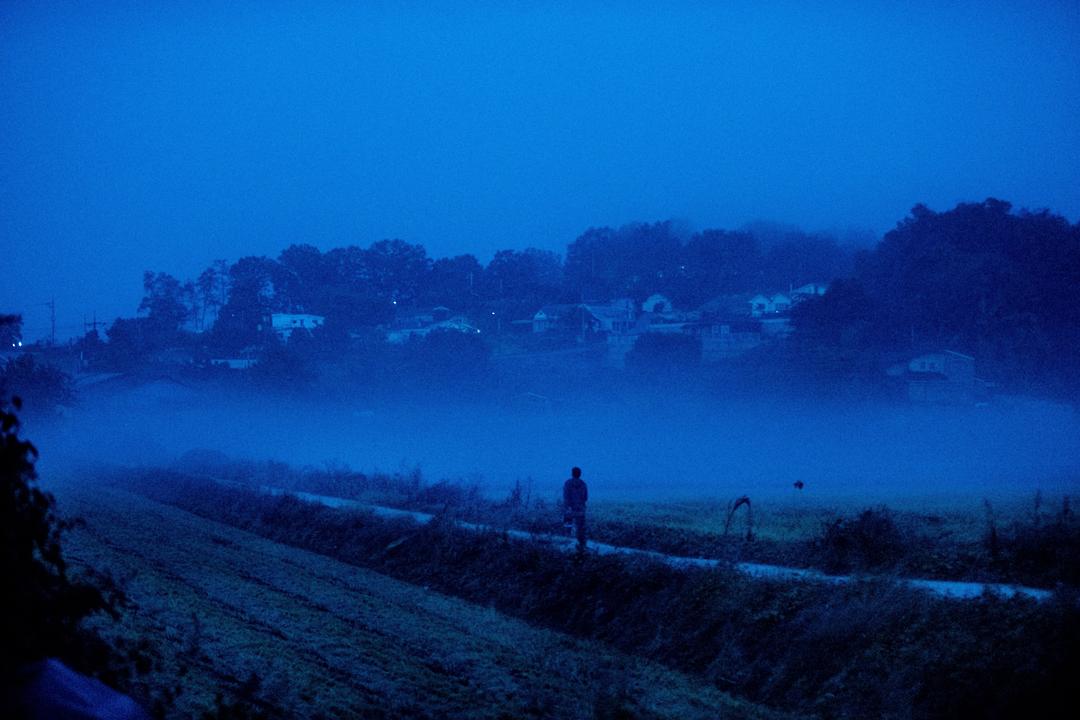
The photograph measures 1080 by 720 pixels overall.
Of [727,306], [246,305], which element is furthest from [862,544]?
[246,305]

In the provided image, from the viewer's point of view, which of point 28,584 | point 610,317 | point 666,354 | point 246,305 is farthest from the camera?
point 246,305

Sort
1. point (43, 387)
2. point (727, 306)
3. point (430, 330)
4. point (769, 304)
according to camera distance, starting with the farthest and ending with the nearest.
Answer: point (769, 304) < point (727, 306) < point (430, 330) < point (43, 387)

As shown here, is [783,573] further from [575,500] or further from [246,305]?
[246,305]

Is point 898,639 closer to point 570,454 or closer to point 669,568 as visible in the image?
point 669,568

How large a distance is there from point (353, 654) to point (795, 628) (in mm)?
6067

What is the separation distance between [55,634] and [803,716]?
823cm

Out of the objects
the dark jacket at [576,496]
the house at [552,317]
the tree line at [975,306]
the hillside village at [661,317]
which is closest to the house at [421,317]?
the hillside village at [661,317]

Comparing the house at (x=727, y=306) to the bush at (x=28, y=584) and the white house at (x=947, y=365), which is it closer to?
the white house at (x=947, y=365)

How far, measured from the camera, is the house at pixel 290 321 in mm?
98812

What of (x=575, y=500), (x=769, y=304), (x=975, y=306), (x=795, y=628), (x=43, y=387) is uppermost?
(x=769, y=304)

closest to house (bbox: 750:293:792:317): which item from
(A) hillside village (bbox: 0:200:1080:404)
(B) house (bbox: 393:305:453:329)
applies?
(A) hillside village (bbox: 0:200:1080:404)

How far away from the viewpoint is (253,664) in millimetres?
13516

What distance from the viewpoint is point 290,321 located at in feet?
341

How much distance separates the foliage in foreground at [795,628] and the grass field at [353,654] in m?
0.63
